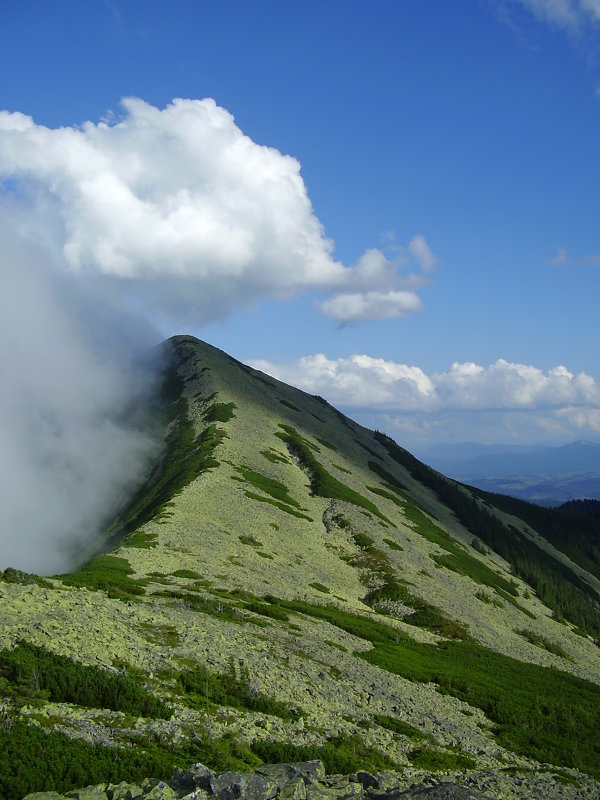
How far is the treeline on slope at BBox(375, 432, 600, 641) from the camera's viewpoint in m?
116

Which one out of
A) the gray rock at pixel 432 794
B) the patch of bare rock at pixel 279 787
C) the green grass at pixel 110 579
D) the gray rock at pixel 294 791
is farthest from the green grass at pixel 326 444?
the gray rock at pixel 294 791

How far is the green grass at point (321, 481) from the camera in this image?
105875 mm

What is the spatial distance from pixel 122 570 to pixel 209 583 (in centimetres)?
808

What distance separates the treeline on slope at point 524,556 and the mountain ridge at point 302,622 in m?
2.09

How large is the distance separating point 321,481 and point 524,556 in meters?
68.8

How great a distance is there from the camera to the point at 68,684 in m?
23.7

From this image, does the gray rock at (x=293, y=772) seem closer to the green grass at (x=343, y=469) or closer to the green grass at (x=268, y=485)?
the green grass at (x=268, y=485)

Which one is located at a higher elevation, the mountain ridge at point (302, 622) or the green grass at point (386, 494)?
the green grass at point (386, 494)

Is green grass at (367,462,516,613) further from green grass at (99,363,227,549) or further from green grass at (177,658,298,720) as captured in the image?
green grass at (177,658,298,720)

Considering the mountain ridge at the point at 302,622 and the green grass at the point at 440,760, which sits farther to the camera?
the green grass at the point at 440,760

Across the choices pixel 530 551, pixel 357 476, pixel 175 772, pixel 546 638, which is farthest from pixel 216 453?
pixel 530 551

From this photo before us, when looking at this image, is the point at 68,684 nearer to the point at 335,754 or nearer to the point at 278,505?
the point at 335,754

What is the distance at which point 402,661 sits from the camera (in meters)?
46.3

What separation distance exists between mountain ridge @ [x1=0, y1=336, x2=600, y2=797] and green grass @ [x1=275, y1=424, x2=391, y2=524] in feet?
2.18
